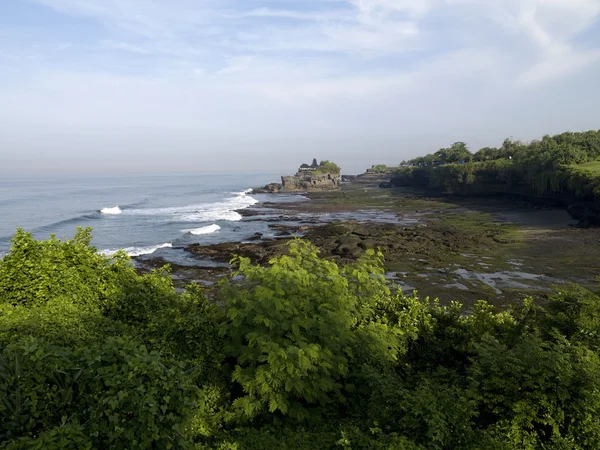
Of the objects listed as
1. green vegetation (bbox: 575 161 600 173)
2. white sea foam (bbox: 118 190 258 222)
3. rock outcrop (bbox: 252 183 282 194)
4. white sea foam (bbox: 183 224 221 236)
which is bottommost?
white sea foam (bbox: 183 224 221 236)

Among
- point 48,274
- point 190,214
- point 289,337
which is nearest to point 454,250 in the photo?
point 289,337

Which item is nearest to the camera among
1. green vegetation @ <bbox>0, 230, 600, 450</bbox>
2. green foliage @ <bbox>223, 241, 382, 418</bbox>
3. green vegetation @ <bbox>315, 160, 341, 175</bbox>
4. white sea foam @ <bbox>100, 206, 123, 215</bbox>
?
green vegetation @ <bbox>0, 230, 600, 450</bbox>

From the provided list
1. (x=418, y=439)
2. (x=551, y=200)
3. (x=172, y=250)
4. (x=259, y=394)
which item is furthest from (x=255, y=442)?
(x=551, y=200)

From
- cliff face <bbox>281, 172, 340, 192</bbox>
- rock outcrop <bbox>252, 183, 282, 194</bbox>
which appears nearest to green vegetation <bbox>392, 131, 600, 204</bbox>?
cliff face <bbox>281, 172, 340, 192</bbox>

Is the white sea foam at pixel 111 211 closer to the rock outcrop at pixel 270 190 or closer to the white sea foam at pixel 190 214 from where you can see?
the white sea foam at pixel 190 214

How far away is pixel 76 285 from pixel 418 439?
382 inches

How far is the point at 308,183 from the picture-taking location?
13412 cm

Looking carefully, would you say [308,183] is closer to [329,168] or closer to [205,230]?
[329,168]

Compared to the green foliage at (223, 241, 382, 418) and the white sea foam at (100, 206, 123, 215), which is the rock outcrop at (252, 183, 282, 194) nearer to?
the white sea foam at (100, 206, 123, 215)

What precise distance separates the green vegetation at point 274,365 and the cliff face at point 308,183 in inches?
4662

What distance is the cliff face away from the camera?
131 meters

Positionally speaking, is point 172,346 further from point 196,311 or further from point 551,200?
point 551,200

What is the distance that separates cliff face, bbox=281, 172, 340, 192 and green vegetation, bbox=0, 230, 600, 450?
4662 inches

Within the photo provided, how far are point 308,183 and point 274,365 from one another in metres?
128
